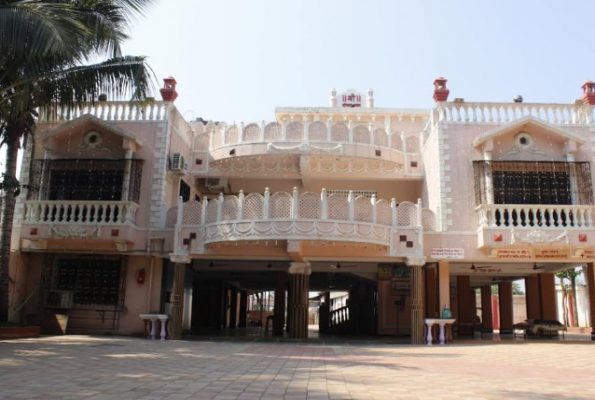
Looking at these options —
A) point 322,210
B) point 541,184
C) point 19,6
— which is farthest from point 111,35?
point 541,184

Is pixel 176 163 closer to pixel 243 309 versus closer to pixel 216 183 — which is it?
pixel 216 183

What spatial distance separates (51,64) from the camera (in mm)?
15055

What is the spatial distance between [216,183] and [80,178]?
5.08 m

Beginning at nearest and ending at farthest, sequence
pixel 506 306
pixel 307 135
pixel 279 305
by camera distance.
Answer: pixel 307 135
pixel 279 305
pixel 506 306

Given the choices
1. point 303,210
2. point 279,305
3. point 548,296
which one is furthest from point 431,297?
point 303,210

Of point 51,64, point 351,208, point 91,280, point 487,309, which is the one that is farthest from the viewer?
point 487,309

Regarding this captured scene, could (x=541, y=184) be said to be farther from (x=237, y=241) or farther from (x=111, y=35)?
(x=111, y=35)

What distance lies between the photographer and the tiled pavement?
22.2 ft

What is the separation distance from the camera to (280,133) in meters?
19.3

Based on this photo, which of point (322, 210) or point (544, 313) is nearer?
point (322, 210)

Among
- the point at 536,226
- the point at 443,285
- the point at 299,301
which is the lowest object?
the point at 299,301

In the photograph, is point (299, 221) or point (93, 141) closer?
point (299, 221)

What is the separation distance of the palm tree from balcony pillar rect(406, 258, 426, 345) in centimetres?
974

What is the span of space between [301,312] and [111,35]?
33.3 feet
